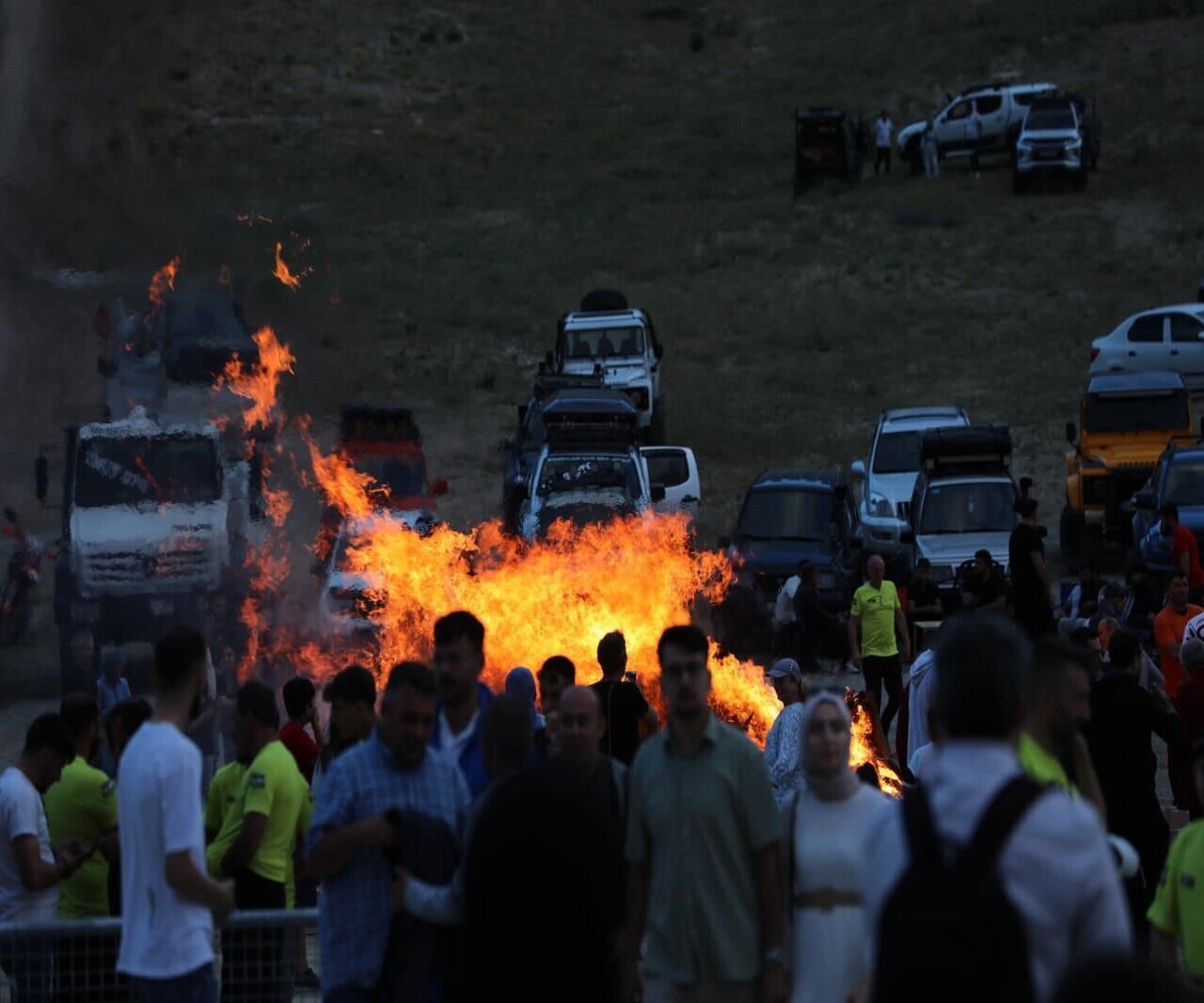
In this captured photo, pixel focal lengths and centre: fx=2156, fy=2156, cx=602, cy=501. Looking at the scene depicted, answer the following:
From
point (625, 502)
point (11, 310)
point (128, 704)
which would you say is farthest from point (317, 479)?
point (128, 704)

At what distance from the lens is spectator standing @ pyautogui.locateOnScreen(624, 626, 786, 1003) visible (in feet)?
21.6

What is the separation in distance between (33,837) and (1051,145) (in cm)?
3995

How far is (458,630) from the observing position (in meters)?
7.69

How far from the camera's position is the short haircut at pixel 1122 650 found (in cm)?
993

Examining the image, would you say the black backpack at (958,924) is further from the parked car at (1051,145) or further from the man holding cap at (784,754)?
the parked car at (1051,145)

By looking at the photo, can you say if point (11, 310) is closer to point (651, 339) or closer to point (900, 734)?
point (651, 339)

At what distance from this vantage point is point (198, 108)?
4997 centimetres

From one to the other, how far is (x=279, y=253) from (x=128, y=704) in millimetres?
26231

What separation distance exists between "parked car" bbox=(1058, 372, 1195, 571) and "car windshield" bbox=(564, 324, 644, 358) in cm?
793

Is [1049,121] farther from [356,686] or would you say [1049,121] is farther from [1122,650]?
[356,686]

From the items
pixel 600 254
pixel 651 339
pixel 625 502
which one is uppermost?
pixel 600 254

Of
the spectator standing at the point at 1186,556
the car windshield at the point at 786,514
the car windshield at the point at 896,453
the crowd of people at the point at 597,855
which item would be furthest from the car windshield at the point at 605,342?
the crowd of people at the point at 597,855

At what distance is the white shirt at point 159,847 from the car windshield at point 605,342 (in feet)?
88.2

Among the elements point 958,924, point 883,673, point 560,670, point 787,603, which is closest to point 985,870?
point 958,924
